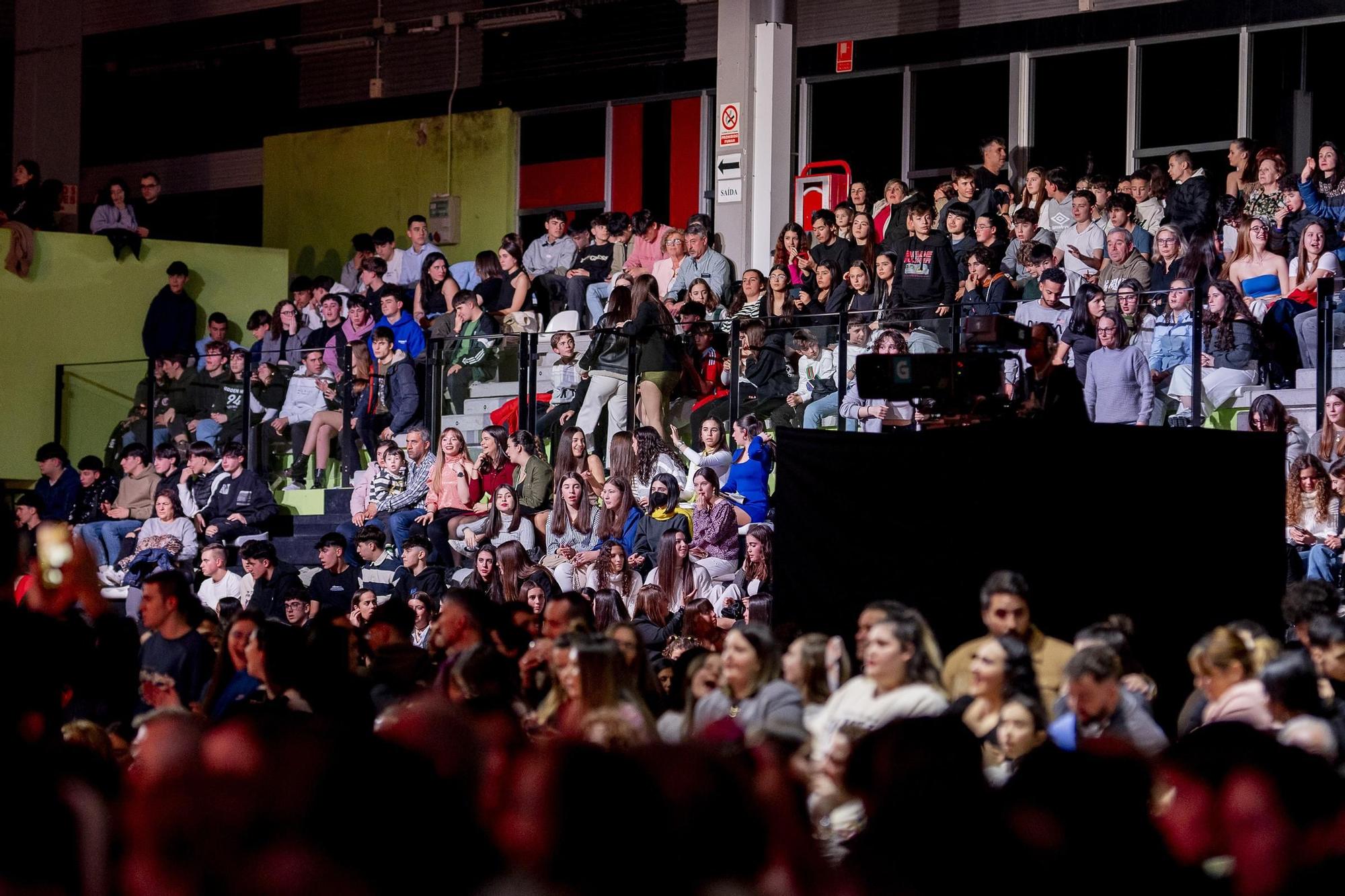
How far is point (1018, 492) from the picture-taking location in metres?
7.52

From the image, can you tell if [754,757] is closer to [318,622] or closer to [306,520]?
[318,622]

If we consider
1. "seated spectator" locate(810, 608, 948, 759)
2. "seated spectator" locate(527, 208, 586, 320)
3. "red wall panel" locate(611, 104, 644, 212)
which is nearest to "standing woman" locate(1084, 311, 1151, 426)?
"seated spectator" locate(810, 608, 948, 759)

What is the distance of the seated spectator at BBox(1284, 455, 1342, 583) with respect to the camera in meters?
10.3

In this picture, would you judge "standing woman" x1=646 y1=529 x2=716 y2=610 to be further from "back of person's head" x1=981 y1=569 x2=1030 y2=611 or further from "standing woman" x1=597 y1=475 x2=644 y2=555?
"back of person's head" x1=981 y1=569 x2=1030 y2=611

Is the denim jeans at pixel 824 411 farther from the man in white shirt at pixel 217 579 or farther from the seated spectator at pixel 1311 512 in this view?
the man in white shirt at pixel 217 579

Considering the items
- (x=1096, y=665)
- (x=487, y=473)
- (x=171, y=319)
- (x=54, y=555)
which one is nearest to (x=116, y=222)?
(x=171, y=319)

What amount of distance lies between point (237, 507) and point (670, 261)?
4318 mm

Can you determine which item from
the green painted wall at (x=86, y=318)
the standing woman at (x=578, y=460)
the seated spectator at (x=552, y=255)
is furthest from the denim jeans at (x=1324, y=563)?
the green painted wall at (x=86, y=318)

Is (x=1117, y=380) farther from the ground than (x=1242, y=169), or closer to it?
closer to it

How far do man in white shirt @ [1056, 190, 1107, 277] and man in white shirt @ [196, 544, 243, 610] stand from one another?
6.68 m

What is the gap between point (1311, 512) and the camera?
10359mm

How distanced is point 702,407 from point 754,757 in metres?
8.80

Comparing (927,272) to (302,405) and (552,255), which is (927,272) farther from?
(302,405)

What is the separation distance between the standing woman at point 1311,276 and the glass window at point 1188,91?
17.0 ft
